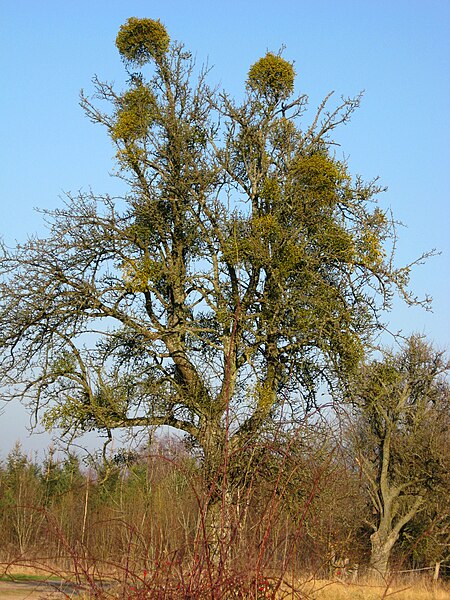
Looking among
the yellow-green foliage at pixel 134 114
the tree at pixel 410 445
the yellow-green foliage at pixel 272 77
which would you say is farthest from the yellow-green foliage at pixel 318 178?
the tree at pixel 410 445

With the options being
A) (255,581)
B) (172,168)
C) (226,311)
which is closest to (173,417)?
(226,311)

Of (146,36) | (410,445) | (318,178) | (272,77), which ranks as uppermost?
(146,36)

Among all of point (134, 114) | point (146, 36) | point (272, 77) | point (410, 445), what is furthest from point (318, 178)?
point (410, 445)

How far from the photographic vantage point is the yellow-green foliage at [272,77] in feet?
53.8

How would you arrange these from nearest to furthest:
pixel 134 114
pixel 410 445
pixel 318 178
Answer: pixel 318 178 → pixel 134 114 → pixel 410 445

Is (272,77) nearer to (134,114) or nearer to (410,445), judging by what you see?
(134,114)

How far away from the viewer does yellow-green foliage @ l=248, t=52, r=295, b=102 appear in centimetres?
1641

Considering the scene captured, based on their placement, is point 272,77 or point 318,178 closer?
point 318,178

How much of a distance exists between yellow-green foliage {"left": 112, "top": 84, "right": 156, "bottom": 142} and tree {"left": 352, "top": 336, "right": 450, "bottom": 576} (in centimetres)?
1252

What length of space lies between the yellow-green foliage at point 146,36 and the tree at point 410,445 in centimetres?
1285

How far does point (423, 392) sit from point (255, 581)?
24.2 meters

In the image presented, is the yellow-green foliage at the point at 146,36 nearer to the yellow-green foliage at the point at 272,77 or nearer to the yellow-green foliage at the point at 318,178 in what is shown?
the yellow-green foliage at the point at 272,77

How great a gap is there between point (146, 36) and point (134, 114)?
185 cm

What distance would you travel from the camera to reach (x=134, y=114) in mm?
15930
